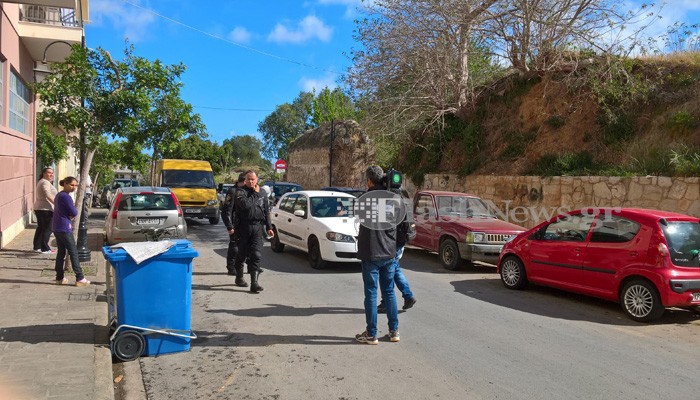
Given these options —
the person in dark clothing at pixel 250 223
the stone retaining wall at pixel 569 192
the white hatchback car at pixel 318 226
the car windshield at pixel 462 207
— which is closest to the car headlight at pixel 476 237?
the car windshield at pixel 462 207

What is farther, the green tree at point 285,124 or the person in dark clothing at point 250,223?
the green tree at point 285,124

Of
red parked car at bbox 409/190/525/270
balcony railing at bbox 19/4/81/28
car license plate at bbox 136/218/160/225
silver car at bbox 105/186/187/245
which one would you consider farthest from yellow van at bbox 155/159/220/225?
red parked car at bbox 409/190/525/270

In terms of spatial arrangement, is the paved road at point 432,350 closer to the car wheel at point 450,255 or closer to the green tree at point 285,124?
the car wheel at point 450,255

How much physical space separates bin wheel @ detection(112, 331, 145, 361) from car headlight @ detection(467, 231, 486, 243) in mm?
7026

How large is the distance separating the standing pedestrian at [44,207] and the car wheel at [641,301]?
9.92 m

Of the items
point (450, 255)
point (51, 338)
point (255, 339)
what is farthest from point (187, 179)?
point (255, 339)

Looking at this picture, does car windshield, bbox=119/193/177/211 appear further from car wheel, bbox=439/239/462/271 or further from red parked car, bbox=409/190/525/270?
car wheel, bbox=439/239/462/271

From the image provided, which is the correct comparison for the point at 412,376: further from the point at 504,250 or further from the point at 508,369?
the point at 504,250

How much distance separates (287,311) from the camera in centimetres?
747

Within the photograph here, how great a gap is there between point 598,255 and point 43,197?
10197 mm

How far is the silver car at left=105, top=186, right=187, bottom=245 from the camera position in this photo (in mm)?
12297

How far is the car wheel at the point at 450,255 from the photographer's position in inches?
440

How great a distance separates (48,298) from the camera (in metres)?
7.53

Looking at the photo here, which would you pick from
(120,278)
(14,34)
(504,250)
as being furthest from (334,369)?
(14,34)
